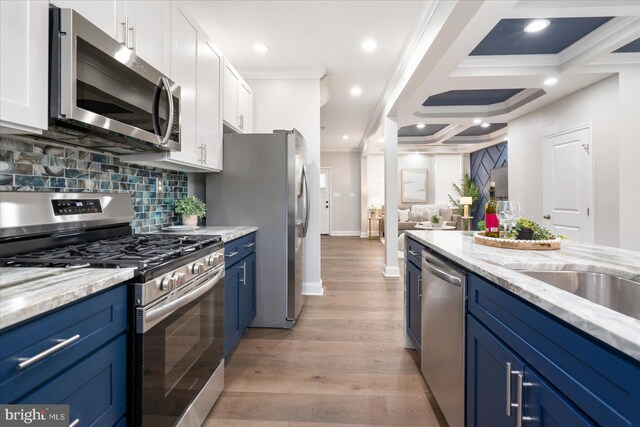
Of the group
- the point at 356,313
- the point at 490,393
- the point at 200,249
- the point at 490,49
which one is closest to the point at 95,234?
the point at 200,249

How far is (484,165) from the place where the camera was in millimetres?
8336

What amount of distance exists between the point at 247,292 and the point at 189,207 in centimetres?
81

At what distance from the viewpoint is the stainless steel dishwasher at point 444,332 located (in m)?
1.37

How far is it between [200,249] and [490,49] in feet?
11.1

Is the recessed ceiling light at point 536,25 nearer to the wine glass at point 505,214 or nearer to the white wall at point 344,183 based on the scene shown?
the wine glass at point 505,214

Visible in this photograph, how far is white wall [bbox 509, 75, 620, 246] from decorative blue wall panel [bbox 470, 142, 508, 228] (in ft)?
8.49

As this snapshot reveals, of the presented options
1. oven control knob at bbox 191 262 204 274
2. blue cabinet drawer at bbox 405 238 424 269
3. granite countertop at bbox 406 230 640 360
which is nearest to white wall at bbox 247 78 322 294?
blue cabinet drawer at bbox 405 238 424 269

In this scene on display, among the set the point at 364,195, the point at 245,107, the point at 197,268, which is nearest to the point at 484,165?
the point at 364,195

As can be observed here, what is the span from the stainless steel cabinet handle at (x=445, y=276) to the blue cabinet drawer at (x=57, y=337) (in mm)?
1294

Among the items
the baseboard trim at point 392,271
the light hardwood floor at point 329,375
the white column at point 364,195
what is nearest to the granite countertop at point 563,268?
the light hardwood floor at point 329,375

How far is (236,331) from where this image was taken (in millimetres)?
2309

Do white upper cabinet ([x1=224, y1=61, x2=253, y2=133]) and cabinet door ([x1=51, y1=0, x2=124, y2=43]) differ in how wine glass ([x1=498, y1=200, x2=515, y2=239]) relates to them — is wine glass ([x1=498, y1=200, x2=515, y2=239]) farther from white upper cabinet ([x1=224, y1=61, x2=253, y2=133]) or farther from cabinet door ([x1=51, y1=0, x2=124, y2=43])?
white upper cabinet ([x1=224, y1=61, x2=253, y2=133])

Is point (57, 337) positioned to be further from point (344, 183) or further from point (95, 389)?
point (344, 183)

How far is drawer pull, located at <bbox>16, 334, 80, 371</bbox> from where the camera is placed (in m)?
0.72
